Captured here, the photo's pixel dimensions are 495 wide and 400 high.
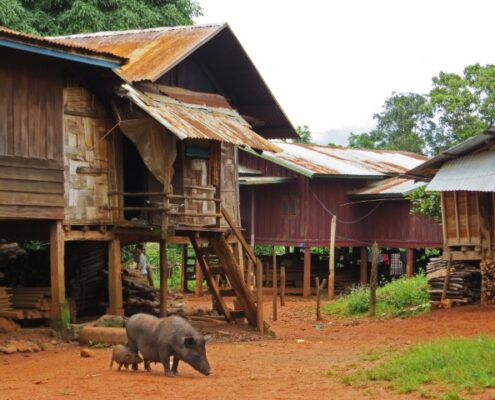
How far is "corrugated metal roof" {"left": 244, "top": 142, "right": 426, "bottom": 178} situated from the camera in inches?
→ 1414

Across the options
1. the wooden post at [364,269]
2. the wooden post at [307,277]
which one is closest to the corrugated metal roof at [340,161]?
the wooden post at [364,269]

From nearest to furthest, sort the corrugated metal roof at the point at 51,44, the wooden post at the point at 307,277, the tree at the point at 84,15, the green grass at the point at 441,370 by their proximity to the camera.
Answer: the green grass at the point at 441,370, the corrugated metal roof at the point at 51,44, the tree at the point at 84,15, the wooden post at the point at 307,277

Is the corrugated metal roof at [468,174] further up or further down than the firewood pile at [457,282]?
further up

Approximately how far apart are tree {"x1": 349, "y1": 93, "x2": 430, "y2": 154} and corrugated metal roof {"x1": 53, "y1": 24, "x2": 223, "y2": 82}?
35.0 metres

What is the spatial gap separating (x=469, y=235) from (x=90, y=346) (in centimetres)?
978

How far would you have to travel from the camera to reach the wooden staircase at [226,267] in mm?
21797

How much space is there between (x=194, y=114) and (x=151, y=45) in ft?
7.54

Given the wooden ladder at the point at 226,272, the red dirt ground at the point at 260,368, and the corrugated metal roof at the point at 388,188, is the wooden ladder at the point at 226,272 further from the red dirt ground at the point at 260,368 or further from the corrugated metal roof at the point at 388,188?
the corrugated metal roof at the point at 388,188

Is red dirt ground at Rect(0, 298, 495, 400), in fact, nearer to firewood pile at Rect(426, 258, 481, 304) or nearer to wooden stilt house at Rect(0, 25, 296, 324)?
firewood pile at Rect(426, 258, 481, 304)

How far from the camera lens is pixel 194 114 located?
21672 millimetres

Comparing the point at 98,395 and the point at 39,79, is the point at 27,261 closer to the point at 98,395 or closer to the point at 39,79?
the point at 39,79

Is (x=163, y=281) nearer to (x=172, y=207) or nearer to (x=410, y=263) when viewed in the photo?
(x=172, y=207)

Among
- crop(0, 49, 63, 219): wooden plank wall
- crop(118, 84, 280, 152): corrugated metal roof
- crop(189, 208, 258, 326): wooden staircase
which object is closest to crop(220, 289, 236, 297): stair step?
crop(189, 208, 258, 326): wooden staircase

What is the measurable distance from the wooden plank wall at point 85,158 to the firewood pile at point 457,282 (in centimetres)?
834
